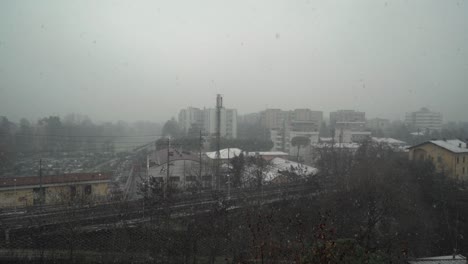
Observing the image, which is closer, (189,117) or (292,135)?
(292,135)

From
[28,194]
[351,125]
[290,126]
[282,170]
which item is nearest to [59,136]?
[28,194]

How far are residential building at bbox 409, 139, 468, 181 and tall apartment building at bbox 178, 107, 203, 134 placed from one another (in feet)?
51.5

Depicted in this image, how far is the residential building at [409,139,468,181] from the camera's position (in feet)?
45.6

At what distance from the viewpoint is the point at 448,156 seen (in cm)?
1419

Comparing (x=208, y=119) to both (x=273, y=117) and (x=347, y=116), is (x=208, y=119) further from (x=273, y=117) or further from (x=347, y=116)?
(x=347, y=116)

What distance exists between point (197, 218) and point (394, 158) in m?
10.5

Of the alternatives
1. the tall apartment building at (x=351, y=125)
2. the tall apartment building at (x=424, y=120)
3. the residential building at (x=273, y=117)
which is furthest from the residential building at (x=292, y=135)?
the tall apartment building at (x=424, y=120)

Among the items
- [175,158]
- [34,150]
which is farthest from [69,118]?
[175,158]

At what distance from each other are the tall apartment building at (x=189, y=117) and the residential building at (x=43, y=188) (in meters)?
14.4

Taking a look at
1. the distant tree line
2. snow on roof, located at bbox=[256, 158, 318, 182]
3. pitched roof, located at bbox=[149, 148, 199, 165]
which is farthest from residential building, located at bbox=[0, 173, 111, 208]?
snow on roof, located at bbox=[256, 158, 318, 182]

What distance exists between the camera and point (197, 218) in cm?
582

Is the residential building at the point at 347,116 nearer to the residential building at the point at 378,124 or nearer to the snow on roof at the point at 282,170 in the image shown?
the residential building at the point at 378,124

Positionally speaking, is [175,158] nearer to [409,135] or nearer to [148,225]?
[148,225]

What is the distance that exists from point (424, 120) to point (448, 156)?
1578 centimetres
